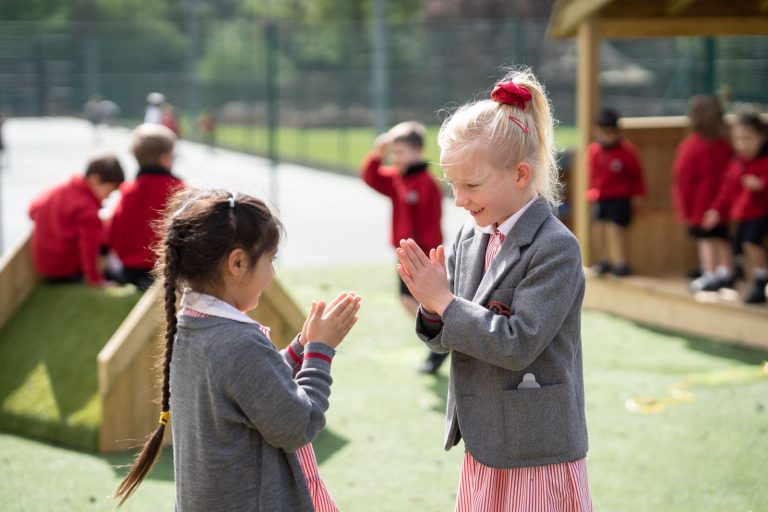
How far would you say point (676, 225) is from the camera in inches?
380

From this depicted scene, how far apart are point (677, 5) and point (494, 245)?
6.94m

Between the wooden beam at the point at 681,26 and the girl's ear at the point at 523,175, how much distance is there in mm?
6571

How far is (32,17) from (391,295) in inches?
1498

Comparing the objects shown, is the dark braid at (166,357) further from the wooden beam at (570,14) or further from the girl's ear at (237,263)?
the wooden beam at (570,14)

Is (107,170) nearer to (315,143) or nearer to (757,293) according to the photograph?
(757,293)

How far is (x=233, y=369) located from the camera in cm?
256

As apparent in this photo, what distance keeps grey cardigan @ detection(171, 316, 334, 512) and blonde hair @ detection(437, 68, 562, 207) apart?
0.71m

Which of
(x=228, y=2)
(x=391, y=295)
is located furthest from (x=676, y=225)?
(x=228, y=2)

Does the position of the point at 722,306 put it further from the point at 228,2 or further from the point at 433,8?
the point at 228,2

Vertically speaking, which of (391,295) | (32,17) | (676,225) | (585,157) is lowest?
(391,295)

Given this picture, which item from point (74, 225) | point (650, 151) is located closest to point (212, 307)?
point (74, 225)

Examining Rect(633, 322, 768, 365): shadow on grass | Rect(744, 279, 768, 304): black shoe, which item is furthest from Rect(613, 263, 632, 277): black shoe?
Rect(744, 279, 768, 304): black shoe

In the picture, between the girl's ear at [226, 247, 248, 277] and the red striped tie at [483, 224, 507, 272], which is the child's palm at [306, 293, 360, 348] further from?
the red striped tie at [483, 224, 507, 272]

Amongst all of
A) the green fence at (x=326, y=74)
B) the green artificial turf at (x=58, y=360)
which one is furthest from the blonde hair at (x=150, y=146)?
the green fence at (x=326, y=74)
